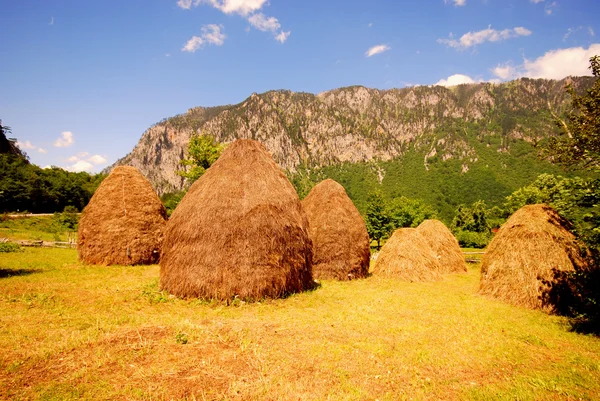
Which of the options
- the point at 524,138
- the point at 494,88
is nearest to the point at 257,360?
the point at 524,138

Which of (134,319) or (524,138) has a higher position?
(524,138)

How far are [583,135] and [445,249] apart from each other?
45.2 feet

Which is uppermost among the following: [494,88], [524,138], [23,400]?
[494,88]

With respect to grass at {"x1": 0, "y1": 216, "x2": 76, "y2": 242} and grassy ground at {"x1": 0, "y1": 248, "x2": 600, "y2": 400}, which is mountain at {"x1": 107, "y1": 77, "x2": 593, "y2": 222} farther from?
grassy ground at {"x1": 0, "y1": 248, "x2": 600, "y2": 400}

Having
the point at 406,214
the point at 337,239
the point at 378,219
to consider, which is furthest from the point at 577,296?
the point at 406,214

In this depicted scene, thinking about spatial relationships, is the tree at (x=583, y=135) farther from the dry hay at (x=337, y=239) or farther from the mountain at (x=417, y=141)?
the mountain at (x=417, y=141)

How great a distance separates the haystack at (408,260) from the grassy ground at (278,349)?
218 inches

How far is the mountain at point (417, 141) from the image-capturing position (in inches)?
3974

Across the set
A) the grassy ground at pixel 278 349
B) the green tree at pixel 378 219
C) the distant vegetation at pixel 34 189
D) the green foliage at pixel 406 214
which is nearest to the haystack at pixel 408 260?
the grassy ground at pixel 278 349

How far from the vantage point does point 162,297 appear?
995cm

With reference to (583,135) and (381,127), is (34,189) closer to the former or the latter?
(583,135)

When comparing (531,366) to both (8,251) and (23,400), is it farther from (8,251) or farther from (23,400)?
(8,251)

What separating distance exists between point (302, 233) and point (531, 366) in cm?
735

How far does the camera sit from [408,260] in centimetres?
1711
